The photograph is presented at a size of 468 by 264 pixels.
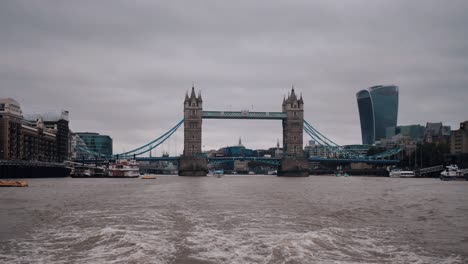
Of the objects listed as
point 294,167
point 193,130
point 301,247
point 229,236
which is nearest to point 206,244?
point 229,236

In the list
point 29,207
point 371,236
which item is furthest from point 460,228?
point 29,207

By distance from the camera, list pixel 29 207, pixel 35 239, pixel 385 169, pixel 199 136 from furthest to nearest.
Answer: pixel 385 169 → pixel 199 136 → pixel 29 207 → pixel 35 239

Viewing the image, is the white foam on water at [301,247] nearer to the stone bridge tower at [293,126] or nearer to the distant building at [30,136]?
the distant building at [30,136]

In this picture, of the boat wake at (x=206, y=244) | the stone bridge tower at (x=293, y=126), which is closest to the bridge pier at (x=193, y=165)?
the stone bridge tower at (x=293, y=126)

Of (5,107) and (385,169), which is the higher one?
(5,107)

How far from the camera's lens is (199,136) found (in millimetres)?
138625

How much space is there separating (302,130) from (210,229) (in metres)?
128

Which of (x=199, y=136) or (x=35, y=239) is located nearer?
(x=35, y=239)

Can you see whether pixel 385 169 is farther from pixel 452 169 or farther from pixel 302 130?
pixel 452 169

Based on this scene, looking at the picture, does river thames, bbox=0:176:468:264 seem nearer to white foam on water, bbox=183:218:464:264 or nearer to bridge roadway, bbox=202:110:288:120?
white foam on water, bbox=183:218:464:264

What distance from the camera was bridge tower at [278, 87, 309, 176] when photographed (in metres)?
137

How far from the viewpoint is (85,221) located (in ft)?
74.1

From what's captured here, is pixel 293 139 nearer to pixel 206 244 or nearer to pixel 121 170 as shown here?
pixel 121 170

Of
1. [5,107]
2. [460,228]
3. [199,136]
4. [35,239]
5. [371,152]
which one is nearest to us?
[35,239]
